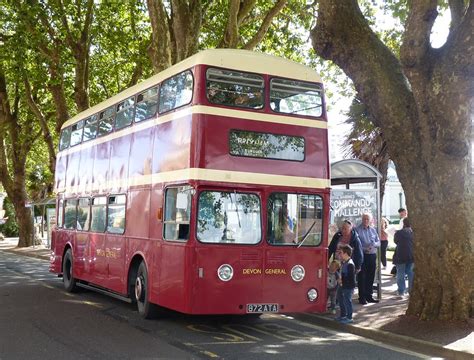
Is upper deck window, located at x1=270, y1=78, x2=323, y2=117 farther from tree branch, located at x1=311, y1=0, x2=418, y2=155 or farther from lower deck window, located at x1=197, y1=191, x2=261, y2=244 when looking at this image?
lower deck window, located at x1=197, y1=191, x2=261, y2=244

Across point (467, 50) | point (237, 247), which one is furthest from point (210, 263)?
point (467, 50)

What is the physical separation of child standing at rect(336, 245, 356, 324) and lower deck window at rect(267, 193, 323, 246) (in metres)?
0.63

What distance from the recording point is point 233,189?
903 centimetres

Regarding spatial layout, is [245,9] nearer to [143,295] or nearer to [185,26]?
[185,26]

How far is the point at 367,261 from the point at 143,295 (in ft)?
14.4

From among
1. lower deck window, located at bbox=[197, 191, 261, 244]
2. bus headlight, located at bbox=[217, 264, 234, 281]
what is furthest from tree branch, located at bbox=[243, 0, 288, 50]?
bus headlight, located at bbox=[217, 264, 234, 281]

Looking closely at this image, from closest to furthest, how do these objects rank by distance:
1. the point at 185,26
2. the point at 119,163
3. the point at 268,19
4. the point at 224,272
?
the point at 224,272 < the point at 119,163 < the point at 185,26 < the point at 268,19

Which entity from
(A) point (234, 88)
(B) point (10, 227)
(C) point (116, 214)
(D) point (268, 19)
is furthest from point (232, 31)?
(B) point (10, 227)

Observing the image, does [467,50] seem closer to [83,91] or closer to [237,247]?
[237,247]

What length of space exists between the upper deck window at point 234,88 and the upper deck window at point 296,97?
9.8 inches

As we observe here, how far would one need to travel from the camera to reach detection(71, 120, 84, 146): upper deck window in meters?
14.8

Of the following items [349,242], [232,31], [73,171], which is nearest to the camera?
[349,242]

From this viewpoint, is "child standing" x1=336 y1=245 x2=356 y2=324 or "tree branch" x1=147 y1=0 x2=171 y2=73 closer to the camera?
"child standing" x1=336 y1=245 x2=356 y2=324

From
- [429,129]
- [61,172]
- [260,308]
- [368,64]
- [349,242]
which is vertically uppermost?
[368,64]
